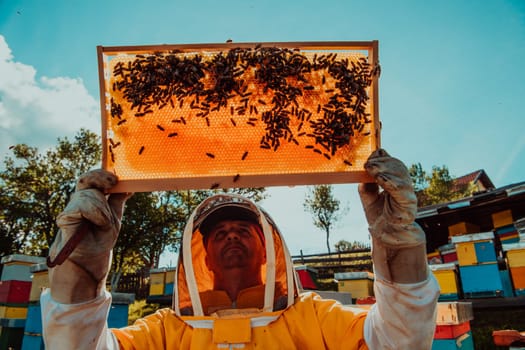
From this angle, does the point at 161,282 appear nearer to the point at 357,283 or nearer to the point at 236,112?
the point at 357,283

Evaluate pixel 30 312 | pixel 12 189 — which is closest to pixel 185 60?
pixel 30 312

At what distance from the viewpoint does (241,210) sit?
10.6 feet

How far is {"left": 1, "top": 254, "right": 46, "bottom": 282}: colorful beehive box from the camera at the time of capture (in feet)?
23.0

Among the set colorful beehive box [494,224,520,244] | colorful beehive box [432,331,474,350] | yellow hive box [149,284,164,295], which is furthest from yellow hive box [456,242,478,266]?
yellow hive box [149,284,164,295]

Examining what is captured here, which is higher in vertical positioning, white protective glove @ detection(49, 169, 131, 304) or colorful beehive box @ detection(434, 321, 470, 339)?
white protective glove @ detection(49, 169, 131, 304)

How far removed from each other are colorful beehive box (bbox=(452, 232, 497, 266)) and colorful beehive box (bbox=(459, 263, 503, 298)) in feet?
0.44

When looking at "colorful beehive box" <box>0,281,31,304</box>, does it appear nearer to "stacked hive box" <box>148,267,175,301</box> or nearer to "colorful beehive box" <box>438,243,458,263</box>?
"stacked hive box" <box>148,267,175,301</box>

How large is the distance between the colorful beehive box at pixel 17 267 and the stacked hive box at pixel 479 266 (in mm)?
9448

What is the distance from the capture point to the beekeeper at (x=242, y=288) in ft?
6.66

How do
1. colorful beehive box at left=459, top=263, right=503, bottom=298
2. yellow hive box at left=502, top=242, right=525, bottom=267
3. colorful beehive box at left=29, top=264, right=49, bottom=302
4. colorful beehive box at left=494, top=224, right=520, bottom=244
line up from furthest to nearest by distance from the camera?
colorful beehive box at left=494, top=224, right=520, bottom=244
colorful beehive box at left=459, top=263, right=503, bottom=298
yellow hive box at left=502, top=242, right=525, bottom=267
colorful beehive box at left=29, top=264, right=49, bottom=302

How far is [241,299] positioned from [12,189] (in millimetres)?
27204

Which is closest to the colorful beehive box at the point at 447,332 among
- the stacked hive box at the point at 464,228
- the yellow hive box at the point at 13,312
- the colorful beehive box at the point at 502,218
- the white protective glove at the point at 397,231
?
the white protective glove at the point at 397,231

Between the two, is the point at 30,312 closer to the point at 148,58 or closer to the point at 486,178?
the point at 148,58

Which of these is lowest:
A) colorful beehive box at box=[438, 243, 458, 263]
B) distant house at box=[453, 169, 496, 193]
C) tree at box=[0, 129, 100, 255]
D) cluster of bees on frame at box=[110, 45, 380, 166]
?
colorful beehive box at box=[438, 243, 458, 263]
